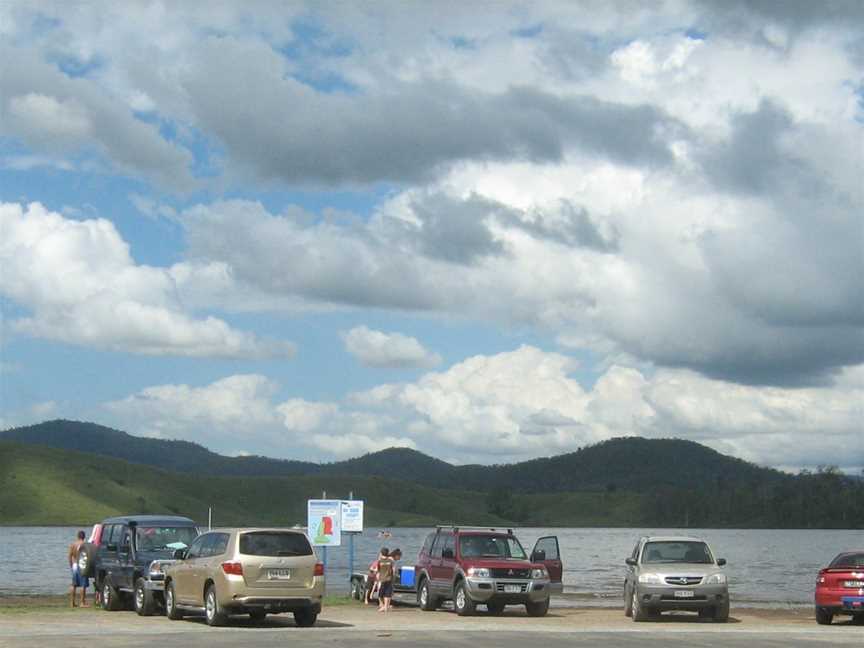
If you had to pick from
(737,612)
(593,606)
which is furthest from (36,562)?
(737,612)

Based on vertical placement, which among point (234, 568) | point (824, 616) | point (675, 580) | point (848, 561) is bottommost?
point (824, 616)

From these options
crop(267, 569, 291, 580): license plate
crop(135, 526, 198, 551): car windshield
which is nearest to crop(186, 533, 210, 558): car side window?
crop(267, 569, 291, 580): license plate

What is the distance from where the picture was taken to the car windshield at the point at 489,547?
32688 mm

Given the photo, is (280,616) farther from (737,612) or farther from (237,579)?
(737,612)

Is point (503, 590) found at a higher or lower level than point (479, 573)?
lower

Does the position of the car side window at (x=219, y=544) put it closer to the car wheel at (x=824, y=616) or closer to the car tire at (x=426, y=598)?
the car tire at (x=426, y=598)

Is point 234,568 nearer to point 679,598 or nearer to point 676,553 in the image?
point 679,598

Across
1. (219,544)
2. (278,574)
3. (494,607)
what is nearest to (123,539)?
(219,544)

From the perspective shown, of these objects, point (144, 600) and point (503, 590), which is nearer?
point (144, 600)

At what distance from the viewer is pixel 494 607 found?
107 ft

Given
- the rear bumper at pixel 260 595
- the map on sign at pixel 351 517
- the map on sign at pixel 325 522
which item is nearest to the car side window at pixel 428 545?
the map on sign at pixel 351 517

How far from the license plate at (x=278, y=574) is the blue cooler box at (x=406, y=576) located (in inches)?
440

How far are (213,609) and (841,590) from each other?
15.4 metres

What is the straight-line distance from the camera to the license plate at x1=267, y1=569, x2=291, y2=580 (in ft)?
86.9
